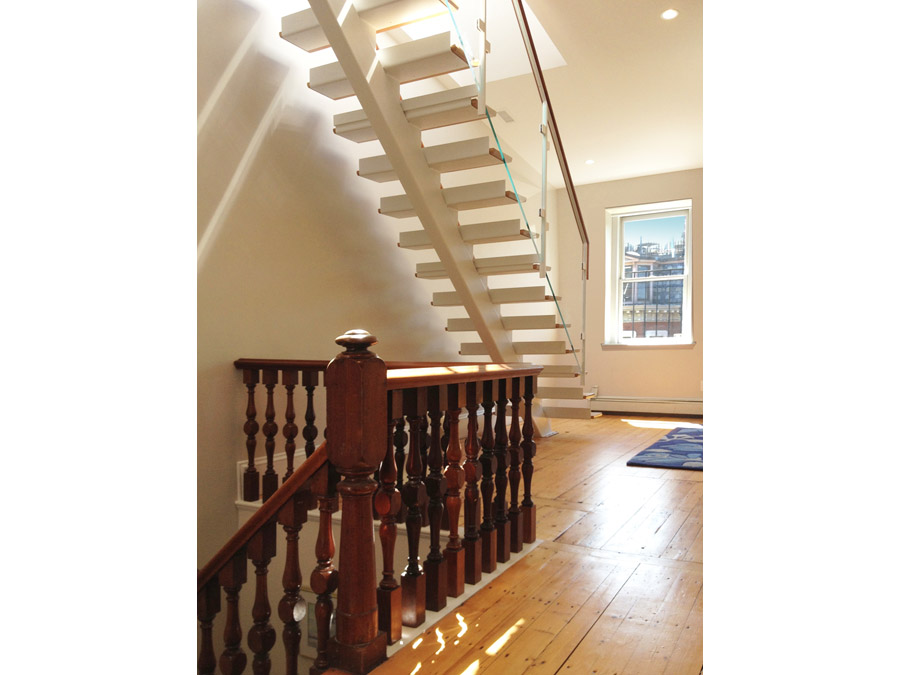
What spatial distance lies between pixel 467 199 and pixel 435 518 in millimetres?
2220

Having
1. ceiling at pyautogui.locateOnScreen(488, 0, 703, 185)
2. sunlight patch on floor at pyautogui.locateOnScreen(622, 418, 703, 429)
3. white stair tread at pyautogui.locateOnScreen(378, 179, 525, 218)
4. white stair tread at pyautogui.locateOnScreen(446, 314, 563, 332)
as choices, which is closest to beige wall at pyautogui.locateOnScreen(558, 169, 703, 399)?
ceiling at pyautogui.locateOnScreen(488, 0, 703, 185)

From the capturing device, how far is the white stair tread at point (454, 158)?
11.2ft

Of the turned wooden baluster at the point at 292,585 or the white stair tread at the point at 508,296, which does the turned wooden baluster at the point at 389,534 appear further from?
the white stair tread at the point at 508,296

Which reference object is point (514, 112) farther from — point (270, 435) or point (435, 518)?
point (435, 518)

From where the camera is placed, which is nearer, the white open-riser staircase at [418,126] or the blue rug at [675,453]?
the white open-riser staircase at [418,126]

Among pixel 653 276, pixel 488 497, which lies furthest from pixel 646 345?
pixel 488 497

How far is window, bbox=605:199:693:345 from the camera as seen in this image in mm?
7633

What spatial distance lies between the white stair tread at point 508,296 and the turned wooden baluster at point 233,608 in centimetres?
293

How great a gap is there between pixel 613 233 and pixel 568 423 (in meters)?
2.61

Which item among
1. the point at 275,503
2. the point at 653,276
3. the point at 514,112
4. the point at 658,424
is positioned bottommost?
the point at 658,424

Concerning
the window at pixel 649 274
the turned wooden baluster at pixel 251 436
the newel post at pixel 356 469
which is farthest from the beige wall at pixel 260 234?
the window at pixel 649 274

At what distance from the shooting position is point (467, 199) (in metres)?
3.69
